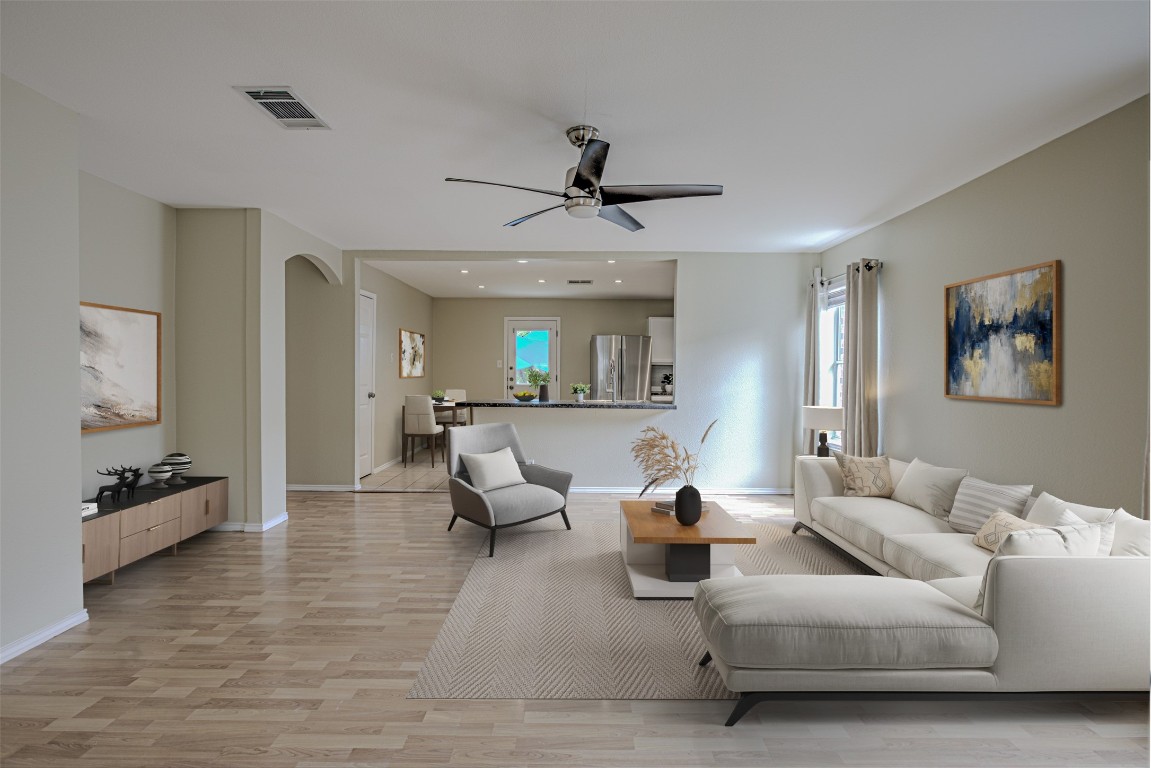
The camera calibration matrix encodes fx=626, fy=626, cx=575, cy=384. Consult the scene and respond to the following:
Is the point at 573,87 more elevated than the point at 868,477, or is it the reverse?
the point at 573,87

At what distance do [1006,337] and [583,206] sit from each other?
2.65m

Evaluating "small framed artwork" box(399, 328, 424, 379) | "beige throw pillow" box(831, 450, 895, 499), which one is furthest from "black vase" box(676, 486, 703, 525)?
"small framed artwork" box(399, 328, 424, 379)

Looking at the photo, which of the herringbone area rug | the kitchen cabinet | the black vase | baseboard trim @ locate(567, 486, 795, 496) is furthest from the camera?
the kitchen cabinet

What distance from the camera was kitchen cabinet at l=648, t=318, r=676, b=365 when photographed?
966 cm

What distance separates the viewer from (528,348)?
10602mm

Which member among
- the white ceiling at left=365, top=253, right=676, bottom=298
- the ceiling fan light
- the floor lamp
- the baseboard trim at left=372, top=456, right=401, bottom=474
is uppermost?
the white ceiling at left=365, top=253, right=676, bottom=298

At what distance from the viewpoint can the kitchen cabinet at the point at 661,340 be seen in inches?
380

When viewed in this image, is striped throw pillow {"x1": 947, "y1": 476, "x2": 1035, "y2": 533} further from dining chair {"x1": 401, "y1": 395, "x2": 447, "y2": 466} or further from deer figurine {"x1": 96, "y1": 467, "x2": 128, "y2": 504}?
dining chair {"x1": 401, "y1": 395, "x2": 447, "y2": 466}

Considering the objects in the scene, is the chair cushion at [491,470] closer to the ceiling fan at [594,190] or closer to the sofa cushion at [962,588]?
the ceiling fan at [594,190]

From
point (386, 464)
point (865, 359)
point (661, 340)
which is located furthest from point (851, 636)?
point (661, 340)

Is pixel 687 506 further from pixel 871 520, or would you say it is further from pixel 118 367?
pixel 118 367

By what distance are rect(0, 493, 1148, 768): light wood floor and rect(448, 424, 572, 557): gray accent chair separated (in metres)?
1.24

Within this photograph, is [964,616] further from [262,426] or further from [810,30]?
[262,426]

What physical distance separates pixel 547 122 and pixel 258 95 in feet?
4.41
